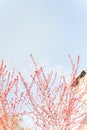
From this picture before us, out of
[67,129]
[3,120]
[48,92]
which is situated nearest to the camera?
[3,120]

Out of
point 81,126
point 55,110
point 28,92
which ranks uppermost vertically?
point 28,92

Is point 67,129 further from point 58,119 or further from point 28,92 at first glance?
point 28,92

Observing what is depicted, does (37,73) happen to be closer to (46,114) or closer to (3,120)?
(46,114)

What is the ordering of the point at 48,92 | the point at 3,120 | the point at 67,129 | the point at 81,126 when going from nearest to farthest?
the point at 3,120 → the point at 67,129 → the point at 48,92 → the point at 81,126

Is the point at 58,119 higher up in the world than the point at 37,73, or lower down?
lower down

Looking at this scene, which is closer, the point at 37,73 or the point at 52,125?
the point at 52,125

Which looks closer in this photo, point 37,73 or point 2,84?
point 2,84

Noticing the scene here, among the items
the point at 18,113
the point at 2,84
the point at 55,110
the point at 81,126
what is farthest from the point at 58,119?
the point at 81,126

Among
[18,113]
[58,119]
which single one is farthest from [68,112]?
[18,113]

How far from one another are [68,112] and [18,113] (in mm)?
1536

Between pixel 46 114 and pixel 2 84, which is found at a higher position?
pixel 2 84

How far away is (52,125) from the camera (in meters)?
10.9

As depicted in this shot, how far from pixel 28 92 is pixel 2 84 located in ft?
3.75

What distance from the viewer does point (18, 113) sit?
1123 centimetres
